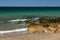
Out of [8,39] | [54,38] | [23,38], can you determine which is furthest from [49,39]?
[8,39]

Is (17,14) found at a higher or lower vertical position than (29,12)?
higher

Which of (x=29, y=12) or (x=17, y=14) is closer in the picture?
(x=17, y=14)

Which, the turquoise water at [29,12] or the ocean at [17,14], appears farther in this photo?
the turquoise water at [29,12]

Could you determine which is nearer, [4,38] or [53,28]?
[4,38]

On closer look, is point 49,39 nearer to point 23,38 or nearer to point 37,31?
point 23,38

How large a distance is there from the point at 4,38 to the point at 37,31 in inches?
115

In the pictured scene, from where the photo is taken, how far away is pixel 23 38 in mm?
12234

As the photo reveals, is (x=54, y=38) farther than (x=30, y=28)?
No

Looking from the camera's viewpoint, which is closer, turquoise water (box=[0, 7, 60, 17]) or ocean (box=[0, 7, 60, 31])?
ocean (box=[0, 7, 60, 31])

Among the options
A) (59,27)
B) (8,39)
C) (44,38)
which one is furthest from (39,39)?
(59,27)

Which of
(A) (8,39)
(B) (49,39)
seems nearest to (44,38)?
(B) (49,39)

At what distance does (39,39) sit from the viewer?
12.0 metres

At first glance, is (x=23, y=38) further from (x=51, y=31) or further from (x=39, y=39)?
(x=51, y=31)

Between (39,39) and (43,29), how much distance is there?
289cm
